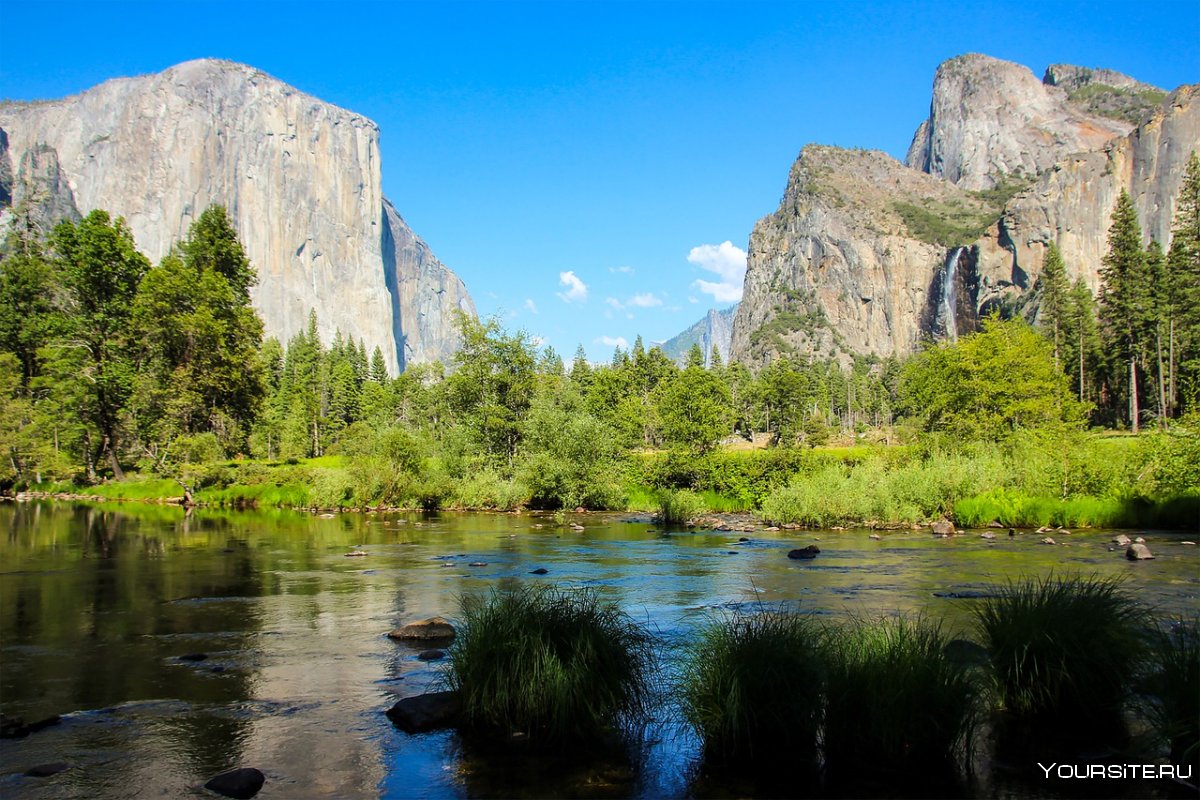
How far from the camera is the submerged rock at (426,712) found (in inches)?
380

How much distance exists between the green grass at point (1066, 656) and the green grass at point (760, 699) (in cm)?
253

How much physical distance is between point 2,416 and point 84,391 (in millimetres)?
7450

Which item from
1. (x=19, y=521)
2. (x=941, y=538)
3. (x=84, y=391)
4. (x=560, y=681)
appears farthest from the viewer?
(x=84, y=391)

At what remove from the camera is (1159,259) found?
257 feet

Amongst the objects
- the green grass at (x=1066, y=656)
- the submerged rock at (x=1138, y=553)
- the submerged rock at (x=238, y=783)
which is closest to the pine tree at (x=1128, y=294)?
the submerged rock at (x=1138, y=553)

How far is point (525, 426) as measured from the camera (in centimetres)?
4850

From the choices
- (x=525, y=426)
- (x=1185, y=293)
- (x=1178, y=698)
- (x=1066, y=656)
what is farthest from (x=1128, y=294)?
(x=1178, y=698)

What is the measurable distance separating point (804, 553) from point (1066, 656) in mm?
16104

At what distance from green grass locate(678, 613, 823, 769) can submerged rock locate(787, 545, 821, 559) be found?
1651 cm

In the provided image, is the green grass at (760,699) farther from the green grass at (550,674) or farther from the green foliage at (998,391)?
the green foliage at (998,391)

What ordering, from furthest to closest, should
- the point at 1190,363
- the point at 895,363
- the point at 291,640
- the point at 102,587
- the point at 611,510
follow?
the point at 895,363
the point at 1190,363
the point at 611,510
the point at 102,587
the point at 291,640

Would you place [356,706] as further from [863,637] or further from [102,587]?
[102,587]

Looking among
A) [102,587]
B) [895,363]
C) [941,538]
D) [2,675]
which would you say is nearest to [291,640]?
[2,675]

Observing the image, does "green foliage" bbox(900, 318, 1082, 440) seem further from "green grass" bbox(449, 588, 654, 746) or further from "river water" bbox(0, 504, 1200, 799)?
"green grass" bbox(449, 588, 654, 746)
